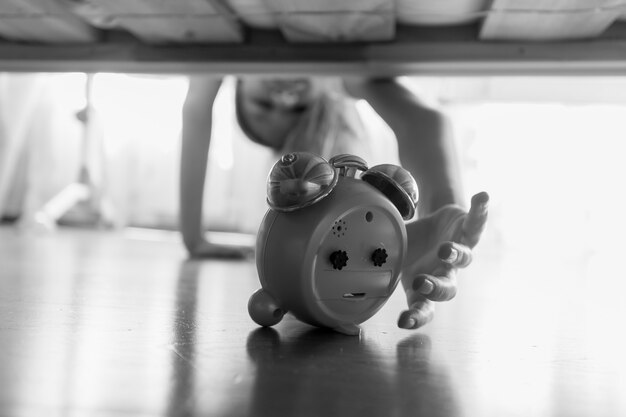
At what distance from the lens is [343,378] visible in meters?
0.46

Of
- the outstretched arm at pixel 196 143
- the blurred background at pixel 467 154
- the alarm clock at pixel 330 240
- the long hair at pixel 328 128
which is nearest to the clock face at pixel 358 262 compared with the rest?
the alarm clock at pixel 330 240

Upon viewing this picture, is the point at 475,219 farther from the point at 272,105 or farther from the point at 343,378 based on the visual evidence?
the point at 272,105

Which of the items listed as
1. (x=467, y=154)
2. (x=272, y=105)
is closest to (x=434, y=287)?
(x=272, y=105)

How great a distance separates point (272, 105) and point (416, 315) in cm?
107

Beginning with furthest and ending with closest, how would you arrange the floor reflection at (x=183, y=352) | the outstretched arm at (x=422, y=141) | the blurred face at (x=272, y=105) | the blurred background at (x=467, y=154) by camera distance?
the blurred background at (x=467, y=154), the blurred face at (x=272, y=105), the outstretched arm at (x=422, y=141), the floor reflection at (x=183, y=352)

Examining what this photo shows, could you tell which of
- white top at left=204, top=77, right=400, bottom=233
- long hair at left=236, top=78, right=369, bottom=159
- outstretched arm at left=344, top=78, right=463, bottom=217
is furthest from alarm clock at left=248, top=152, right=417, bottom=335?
white top at left=204, top=77, right=400, bottom=233

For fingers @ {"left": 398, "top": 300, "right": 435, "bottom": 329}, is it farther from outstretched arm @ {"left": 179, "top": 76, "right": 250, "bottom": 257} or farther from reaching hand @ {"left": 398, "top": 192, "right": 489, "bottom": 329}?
outstretched arm @ {"left": 179, "top": 76, "right": 250, "bottom": 257}

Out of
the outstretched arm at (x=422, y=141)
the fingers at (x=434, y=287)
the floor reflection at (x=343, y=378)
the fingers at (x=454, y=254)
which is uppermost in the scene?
the outstretched arm at (x=422, y=141)

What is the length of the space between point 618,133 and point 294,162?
2175 millimetres

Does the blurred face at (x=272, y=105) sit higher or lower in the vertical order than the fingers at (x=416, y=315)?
higher

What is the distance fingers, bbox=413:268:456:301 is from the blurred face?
0.94m

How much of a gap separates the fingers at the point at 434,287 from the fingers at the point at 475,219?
5cm

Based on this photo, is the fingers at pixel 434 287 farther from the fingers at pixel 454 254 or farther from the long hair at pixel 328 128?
the long hair at pixel 328 128

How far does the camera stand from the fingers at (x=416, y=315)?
0.62 m
